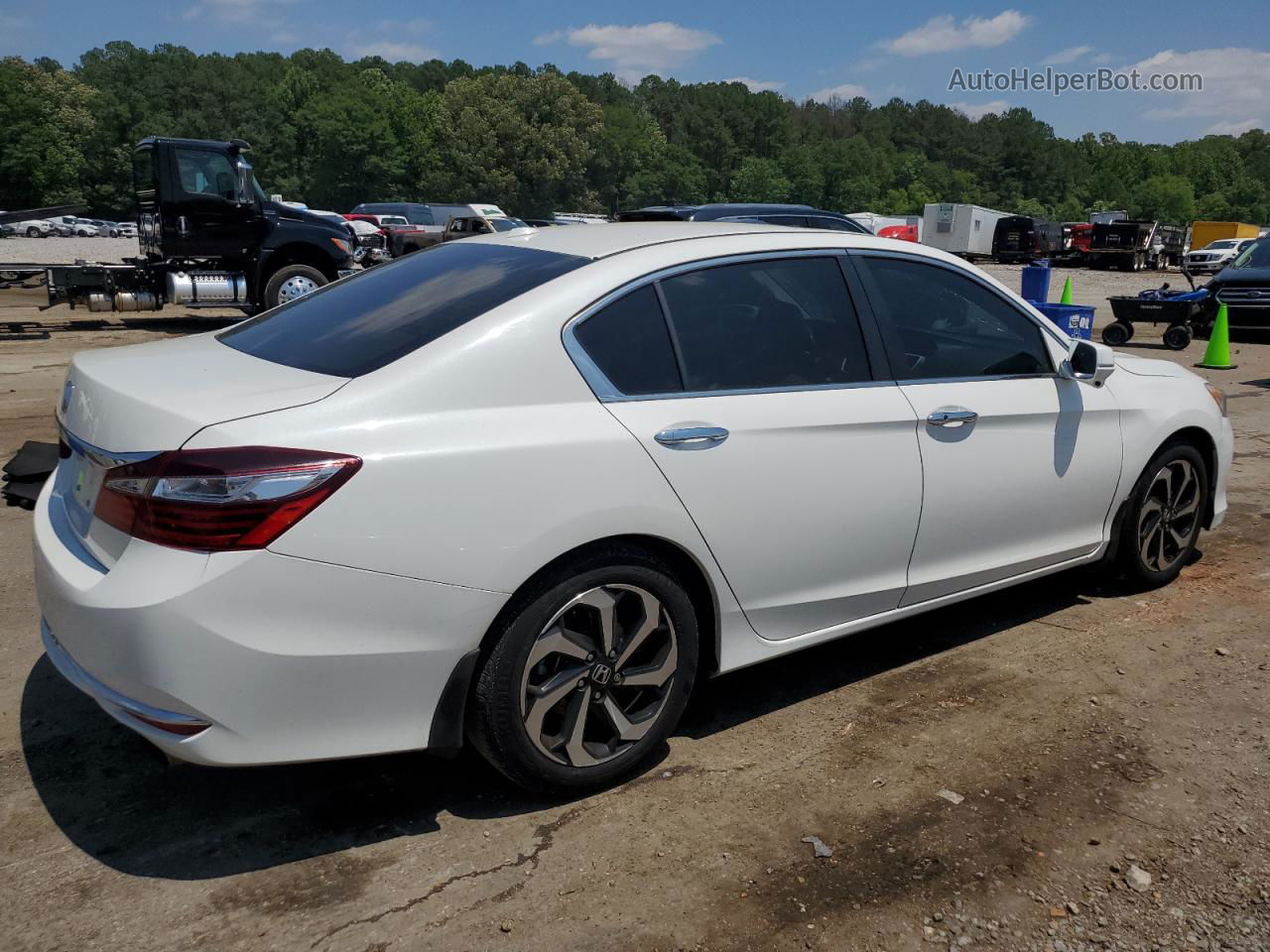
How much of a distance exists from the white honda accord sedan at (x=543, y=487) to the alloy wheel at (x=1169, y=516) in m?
0.70

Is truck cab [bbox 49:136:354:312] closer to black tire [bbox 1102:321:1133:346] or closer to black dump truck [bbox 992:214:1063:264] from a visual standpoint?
black tire [bbox 1102:321:1133:346]

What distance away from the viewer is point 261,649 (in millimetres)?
2473

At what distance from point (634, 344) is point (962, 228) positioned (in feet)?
198

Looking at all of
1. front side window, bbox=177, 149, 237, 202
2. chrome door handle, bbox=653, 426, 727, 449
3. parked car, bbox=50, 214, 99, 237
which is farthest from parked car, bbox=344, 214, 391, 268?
parked car, bbox=50, 214, 99, 237

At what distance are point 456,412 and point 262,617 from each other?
2.34 feet

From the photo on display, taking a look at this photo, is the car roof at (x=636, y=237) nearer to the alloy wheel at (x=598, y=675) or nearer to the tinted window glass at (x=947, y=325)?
the tinted window glass at (x=947, y=325)

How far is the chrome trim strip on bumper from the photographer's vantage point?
2499 millimetres

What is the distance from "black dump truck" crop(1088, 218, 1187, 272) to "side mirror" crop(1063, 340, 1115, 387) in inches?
1993

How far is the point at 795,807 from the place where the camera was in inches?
122

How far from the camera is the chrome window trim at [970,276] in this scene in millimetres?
3836

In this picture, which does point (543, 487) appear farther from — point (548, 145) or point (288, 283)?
point (548, 145)

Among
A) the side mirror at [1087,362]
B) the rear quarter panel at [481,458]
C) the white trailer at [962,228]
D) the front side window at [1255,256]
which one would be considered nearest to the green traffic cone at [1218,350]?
the front side window at [1255,256]

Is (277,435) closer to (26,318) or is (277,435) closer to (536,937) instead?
(536,937)

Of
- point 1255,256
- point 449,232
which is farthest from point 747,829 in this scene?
point 449,232
